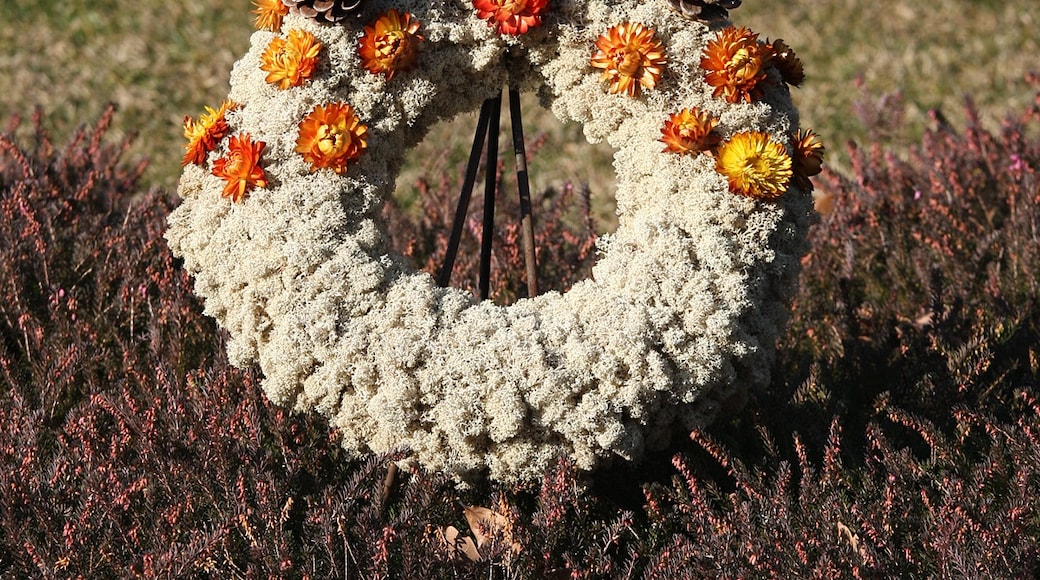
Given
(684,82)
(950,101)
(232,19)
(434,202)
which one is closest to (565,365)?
(684,82)

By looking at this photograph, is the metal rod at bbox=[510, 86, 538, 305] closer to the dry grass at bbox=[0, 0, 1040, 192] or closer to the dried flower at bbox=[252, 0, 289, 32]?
the dried flower at bbox=[252, 0, 289, 32]

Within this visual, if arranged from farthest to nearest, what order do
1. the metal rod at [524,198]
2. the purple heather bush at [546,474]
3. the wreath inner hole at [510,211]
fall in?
the wreath inner hole at [510,211] → the metal rod at [524,198] → the purple heather bush at [546,474]

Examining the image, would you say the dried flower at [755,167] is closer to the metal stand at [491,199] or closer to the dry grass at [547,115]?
the metal stand at [491,199]

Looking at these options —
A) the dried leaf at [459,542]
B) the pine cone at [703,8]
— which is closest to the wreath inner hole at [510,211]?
the pine cone at [703,8]

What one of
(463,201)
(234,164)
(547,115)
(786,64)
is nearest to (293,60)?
(234,164)

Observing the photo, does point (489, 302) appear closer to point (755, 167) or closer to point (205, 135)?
point (755, 167)

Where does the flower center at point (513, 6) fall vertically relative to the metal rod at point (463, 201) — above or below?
above

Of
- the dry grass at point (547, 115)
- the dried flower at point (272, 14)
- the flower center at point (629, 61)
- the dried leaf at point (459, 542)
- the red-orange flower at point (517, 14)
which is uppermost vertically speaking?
the dry grass at point (547, 115)
